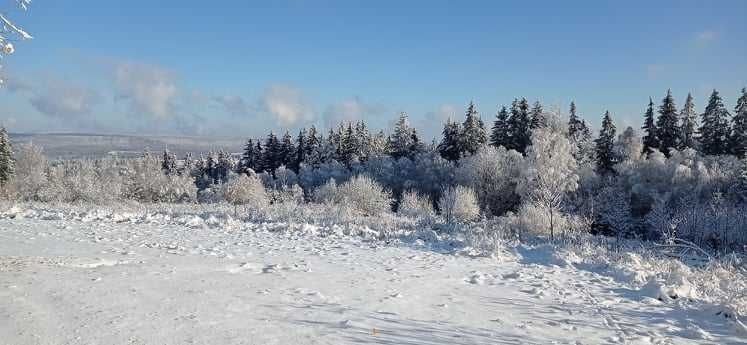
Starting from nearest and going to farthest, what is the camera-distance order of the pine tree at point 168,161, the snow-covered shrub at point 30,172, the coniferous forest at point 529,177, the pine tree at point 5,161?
the coniferous forest at point 529,177 → the snow-covered shrub at point 30,172 → the pine tree at point 5,161 → the pine tree at point 168,161

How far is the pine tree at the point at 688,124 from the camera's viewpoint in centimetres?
3928

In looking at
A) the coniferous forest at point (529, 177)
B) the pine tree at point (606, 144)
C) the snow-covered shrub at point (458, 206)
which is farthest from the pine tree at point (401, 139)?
the snow-covered shrub at point (458, 206)

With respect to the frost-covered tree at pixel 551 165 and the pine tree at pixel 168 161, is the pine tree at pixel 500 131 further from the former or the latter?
the pine tree at pixel 168 161

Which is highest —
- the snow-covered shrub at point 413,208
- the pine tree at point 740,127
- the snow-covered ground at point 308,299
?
the pine tree at point 740,127

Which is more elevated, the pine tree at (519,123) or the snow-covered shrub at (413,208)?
the pine tree at (519,123)

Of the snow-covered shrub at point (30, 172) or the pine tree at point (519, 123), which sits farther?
the pine tree at point (519, 123)

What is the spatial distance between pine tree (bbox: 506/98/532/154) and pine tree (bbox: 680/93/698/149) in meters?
12.7

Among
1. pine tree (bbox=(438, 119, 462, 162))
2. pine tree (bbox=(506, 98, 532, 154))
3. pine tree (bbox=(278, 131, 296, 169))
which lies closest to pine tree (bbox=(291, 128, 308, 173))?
pine tree (bbox=(278, 131, 296, 169))

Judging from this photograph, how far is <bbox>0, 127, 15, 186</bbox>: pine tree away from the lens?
4356 cm

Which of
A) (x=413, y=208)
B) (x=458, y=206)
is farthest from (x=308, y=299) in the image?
(x=413, y=208)

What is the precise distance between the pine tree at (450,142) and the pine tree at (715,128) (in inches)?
807

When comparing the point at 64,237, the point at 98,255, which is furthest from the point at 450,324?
the point at 64,237

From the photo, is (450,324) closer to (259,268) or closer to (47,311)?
(259,268)

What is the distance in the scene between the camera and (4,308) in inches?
224
